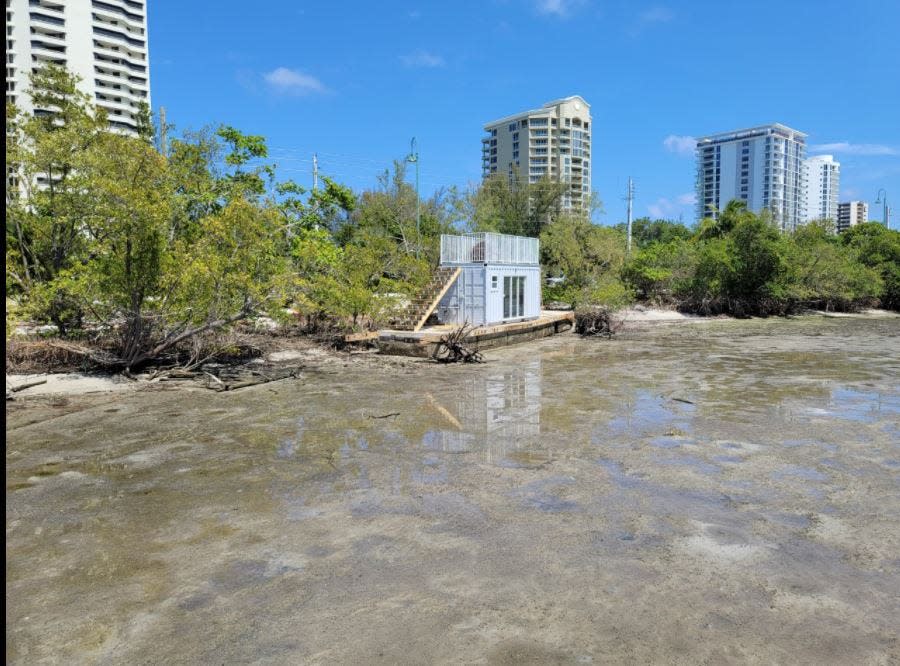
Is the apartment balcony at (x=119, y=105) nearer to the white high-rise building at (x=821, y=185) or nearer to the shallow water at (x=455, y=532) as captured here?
the shallow water at (x=455, y=532)

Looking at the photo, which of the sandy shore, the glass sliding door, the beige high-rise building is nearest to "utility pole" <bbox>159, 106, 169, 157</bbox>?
the sandy shore

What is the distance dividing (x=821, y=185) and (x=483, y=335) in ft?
582

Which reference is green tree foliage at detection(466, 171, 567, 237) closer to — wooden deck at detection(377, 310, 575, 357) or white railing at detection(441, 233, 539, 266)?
wooden deck at detection(377, 310, 575, 357)

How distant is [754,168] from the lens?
150375mm

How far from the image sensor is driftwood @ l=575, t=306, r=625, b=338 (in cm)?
A: 2881

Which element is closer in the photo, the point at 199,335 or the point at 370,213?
the point at 199,335

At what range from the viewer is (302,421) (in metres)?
11.5

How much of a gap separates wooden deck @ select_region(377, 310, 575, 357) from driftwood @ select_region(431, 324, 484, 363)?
0.77ft

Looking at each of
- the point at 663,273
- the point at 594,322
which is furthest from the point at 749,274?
the point at 594,322

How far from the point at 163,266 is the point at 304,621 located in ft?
38.7

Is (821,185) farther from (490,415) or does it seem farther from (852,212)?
(490,415)

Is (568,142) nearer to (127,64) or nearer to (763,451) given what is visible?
(127,64)

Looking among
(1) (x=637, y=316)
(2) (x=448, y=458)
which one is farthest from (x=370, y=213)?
(2) (x=448, y=458)

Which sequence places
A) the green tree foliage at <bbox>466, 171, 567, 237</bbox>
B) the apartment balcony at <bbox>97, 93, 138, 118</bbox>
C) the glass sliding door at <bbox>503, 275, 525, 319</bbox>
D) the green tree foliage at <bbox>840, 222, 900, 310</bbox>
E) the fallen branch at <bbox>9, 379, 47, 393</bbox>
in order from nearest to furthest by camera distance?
1. the fallen branch at <bbox>9, 379, 47, 393</bbox>
2. the glass sliding door at <bbox>503, 275, 525, 319</bbox>
3. the green tree foliage at <bbox>840, 222, 900, 310</bbox>
4. the green tree foliage at <bbox>466, 171, 567, 237</bbox>
5. the apartment balcony at <bbox>97, 93, 138, 118</bbox>
